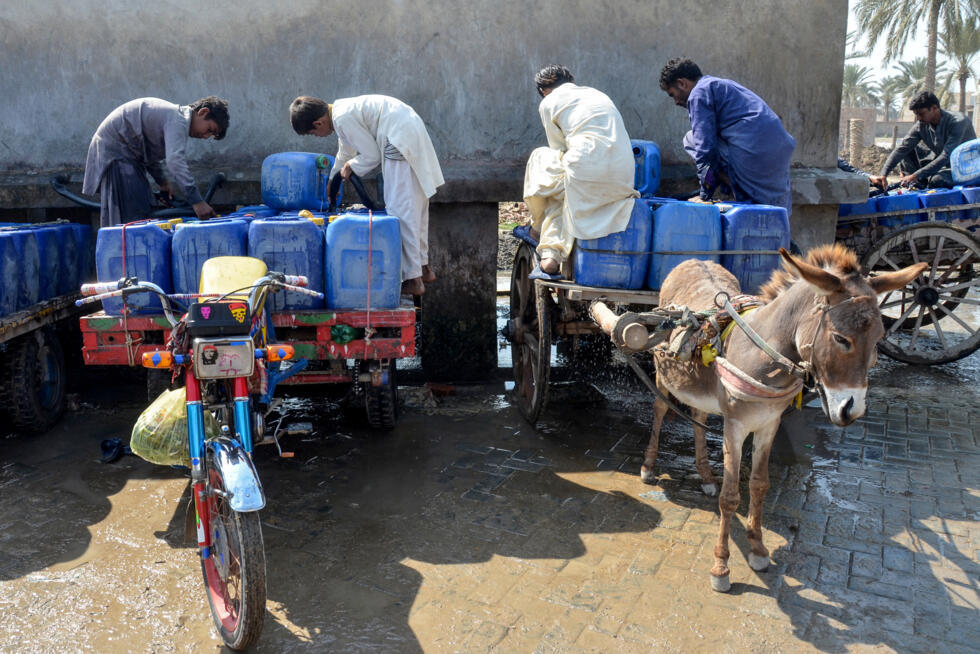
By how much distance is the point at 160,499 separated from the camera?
4.43m

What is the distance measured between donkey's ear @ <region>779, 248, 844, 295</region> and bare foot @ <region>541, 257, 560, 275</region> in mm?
2139

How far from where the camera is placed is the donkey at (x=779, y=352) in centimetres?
297

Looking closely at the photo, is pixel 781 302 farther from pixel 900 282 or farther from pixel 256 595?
pixel 256 595

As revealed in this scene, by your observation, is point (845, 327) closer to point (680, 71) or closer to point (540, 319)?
point (540, 319)

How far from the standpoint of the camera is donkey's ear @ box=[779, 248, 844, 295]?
294cm

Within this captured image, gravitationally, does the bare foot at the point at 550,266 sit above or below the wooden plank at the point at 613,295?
above

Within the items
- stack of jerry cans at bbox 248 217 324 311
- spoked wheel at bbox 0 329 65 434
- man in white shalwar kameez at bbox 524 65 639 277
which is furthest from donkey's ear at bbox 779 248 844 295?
spoked wheel at bbox 0 329 65 434

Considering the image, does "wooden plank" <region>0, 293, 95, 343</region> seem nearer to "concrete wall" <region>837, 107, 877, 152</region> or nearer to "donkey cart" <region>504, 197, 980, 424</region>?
"donkey cart" <region>504, 197, 980, 424</region>

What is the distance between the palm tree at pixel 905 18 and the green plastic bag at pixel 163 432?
2474cm

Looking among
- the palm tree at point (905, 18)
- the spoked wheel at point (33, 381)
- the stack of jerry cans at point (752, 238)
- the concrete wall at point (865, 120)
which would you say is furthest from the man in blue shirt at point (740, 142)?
the concrete wall at point (865, 120)

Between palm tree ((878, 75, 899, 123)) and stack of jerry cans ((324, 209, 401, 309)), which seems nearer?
stack of jerry cans ((324, 209, 401, 309))

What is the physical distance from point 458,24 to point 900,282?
478cm

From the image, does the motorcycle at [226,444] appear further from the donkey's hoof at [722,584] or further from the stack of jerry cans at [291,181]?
the stack of jerry cans at [291,181]

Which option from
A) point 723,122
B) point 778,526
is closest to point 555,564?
point 778,526
